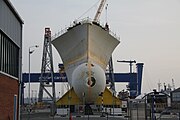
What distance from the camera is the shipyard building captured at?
20594mm

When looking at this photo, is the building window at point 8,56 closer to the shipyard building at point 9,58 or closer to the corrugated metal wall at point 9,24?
the shipyard building at point 9,58

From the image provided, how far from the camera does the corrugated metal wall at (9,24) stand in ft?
66.1

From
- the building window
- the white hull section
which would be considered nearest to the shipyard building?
the building window

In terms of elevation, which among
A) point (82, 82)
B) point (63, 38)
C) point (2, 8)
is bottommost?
point (82, 82)

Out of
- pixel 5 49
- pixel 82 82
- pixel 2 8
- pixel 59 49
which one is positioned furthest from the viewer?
pixel 59 49

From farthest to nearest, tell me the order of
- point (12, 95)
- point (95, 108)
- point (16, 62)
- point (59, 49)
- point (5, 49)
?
point (59, 49) < point (95, 108) < point (16, 62) < point (12, 95) < point (5, 49)

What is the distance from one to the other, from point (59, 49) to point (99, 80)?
18.8 meters

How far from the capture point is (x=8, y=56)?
76.8ft

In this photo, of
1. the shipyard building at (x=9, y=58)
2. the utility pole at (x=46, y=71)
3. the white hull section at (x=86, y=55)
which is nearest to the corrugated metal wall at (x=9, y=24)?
the shipyard building at (x=9, y=58)

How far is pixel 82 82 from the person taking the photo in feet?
157

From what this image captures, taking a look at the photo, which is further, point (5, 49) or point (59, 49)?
point (59, 49)

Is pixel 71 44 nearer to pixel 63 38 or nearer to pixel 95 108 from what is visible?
pixel 63 38

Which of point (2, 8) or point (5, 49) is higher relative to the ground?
point (2, 8)

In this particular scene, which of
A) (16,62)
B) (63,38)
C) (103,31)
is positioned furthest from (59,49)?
(16,62)
